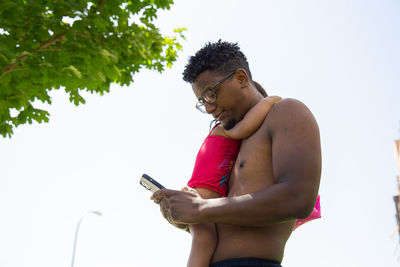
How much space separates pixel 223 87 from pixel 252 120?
1.06 feet

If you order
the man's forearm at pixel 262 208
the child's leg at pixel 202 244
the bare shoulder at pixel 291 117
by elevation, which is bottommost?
the child's leg at pixel 202 244

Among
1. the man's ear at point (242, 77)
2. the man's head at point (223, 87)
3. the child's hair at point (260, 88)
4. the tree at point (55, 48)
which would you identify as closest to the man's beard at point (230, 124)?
the man's head at point (223, 87)

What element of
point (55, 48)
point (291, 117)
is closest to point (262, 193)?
point (291, 117)

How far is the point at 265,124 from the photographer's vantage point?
6.16 feet

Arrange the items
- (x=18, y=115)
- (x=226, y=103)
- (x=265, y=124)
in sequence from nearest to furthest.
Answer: (x=265, y=124)
(x=226, y=103)
(x=18, y=115)

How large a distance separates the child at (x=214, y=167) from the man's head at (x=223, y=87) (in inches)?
4.2

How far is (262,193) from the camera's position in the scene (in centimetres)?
154

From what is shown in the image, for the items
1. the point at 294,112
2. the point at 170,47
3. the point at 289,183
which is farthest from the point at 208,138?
the point at 170,47

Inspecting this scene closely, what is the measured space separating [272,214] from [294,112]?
0.51m

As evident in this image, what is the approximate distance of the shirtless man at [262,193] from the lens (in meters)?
1.52

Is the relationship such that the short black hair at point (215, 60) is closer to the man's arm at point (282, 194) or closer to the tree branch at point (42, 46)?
the man's arm at point (282, 194)

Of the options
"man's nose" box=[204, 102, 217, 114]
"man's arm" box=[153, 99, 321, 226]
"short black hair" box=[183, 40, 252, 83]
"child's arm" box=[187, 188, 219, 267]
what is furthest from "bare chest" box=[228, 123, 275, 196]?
"short black hair" box=[183, 40, 252, 83]

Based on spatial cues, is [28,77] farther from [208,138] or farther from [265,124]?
[265,124]

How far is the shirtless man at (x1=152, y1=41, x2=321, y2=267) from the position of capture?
1.52 metres
